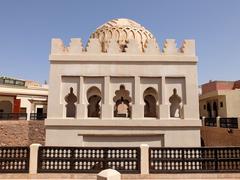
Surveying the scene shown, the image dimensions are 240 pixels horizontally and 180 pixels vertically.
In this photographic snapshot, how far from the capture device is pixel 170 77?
11.1 m

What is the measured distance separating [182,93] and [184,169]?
14.2ft

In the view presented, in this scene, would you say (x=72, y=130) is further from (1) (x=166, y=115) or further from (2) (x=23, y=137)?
(2) (x=23, y=137)

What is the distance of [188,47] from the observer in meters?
11.2

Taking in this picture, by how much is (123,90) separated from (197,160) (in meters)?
5.20

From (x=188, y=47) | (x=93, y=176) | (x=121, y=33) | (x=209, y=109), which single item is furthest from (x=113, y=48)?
(x=209, y=109)

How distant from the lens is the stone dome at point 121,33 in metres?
12.8

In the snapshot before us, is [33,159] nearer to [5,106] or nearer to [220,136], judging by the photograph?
[220,136]

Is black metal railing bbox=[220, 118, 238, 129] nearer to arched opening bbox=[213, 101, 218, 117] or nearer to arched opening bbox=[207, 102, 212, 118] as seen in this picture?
arched opening bbox=[213, 101, 218, 117]

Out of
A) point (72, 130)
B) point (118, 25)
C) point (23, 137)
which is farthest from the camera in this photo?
point (23, 137)

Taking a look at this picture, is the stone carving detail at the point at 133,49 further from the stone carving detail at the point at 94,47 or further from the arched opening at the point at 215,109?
the arched opening at the point at 215,109

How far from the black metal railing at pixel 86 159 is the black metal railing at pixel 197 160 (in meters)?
0.73

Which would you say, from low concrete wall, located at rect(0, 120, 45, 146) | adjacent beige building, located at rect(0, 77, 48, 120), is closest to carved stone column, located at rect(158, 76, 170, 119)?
low concrete wall, located at rect(0, 120, 45, 146)

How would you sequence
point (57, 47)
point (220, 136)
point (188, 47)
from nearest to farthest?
point (57, 47)
point (188, 47)
point (220, 136)

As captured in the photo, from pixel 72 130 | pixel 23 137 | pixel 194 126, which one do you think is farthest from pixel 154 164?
pixel 23 137
